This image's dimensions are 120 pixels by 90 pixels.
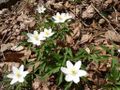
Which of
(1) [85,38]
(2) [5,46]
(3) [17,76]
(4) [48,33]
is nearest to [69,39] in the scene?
(1) [85,38]

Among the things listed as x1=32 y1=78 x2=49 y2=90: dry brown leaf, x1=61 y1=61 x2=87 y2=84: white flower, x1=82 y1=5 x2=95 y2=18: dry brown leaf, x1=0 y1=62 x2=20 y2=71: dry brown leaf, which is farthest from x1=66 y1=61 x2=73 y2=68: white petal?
x1=82 y1=5 x2=95 y2=18: dry brown leaf

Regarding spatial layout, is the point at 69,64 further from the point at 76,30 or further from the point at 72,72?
the point at 76,30

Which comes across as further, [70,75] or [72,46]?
[72,46]

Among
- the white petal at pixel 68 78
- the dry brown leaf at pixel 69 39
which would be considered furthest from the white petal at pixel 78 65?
the dry brown leaf at pixel 69 39

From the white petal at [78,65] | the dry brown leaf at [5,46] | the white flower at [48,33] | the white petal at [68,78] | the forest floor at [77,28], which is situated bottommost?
the dry brown leaf at [5,46]

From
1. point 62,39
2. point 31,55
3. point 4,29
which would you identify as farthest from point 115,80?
point 4,29

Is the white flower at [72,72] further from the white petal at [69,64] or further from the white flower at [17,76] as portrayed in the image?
the white flower at [17,76]

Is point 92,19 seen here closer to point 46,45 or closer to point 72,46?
point 72,46

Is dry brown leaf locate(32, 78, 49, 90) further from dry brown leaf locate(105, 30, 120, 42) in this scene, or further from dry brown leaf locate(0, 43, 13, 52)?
dry brown leaf locate(105, 30, 120, 42)

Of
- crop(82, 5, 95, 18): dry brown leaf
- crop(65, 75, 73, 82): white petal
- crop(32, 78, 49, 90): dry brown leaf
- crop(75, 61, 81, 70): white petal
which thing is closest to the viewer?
crop(65, 75, 73, 82): white petal
